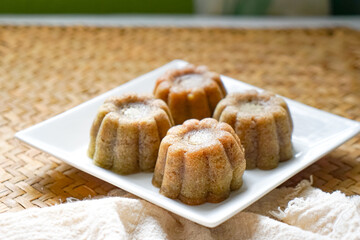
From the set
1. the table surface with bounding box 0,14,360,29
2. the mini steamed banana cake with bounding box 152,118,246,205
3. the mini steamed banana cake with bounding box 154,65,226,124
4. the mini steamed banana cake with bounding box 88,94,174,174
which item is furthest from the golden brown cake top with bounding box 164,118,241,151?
the table surface with bounding box 0,14,360,29

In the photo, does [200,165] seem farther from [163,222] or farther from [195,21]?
[195,21]

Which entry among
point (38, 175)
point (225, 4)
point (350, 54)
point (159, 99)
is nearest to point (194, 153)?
point (159, 99)

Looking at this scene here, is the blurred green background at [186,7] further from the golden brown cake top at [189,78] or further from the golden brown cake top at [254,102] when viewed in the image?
the golden brown cake top at [254,102]

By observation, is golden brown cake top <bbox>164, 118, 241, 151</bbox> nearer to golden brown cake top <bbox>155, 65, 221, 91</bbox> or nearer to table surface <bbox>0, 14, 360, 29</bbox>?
golden brown cake top <bbox>155, 65, 221, 91</bbox>

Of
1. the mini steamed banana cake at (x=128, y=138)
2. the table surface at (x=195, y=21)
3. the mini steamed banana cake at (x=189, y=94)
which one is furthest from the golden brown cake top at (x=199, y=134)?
the table surface at (x=195, y=21)

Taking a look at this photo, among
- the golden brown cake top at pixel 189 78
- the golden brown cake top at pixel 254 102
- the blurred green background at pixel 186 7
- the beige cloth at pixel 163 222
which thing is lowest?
the beige cloth at pixel 163 222

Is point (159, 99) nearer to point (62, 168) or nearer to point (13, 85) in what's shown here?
point (62, 168)

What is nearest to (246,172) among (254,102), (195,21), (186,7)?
(254,102)
